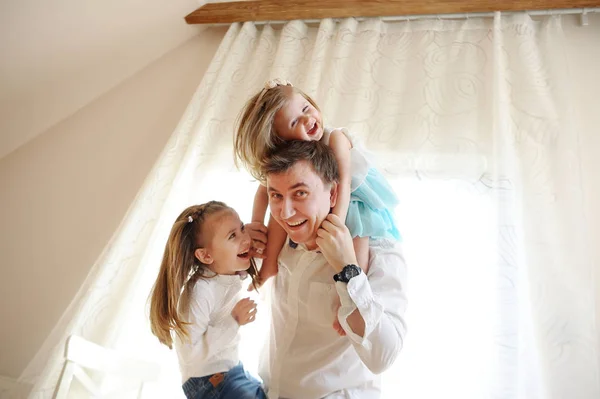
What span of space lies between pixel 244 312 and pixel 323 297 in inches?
9.6

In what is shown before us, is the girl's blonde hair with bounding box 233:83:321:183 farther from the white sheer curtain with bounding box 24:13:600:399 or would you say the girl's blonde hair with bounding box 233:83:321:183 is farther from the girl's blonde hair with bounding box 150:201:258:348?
the white sheer curtain with bounding box 24:13:600:399

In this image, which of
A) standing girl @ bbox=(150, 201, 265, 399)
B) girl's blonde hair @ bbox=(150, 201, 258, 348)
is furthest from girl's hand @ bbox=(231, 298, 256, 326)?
girl's blonde hair @ bbox=(150, 201, 258, 348)

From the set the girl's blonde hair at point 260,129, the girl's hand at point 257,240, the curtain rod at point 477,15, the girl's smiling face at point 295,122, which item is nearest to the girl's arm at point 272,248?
the girl's hand at point 257,240

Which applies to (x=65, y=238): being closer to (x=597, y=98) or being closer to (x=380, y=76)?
(x=380, y=76)

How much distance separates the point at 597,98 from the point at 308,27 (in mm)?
1276

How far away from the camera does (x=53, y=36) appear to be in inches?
87.4

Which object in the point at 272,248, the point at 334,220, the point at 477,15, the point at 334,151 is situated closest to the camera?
the point at 334,220

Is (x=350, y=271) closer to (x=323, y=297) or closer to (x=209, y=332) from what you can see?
(x=323, y=297)

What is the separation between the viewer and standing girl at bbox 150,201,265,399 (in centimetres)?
128

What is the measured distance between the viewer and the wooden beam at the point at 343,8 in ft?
6.57

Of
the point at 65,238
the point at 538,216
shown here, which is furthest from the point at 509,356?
the point at 65,238

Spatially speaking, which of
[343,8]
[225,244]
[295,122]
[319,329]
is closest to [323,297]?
[319,329]

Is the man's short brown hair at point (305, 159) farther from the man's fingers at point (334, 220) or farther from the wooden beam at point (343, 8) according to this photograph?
the wooden beam at point (343, 8)

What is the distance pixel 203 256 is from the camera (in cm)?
133
